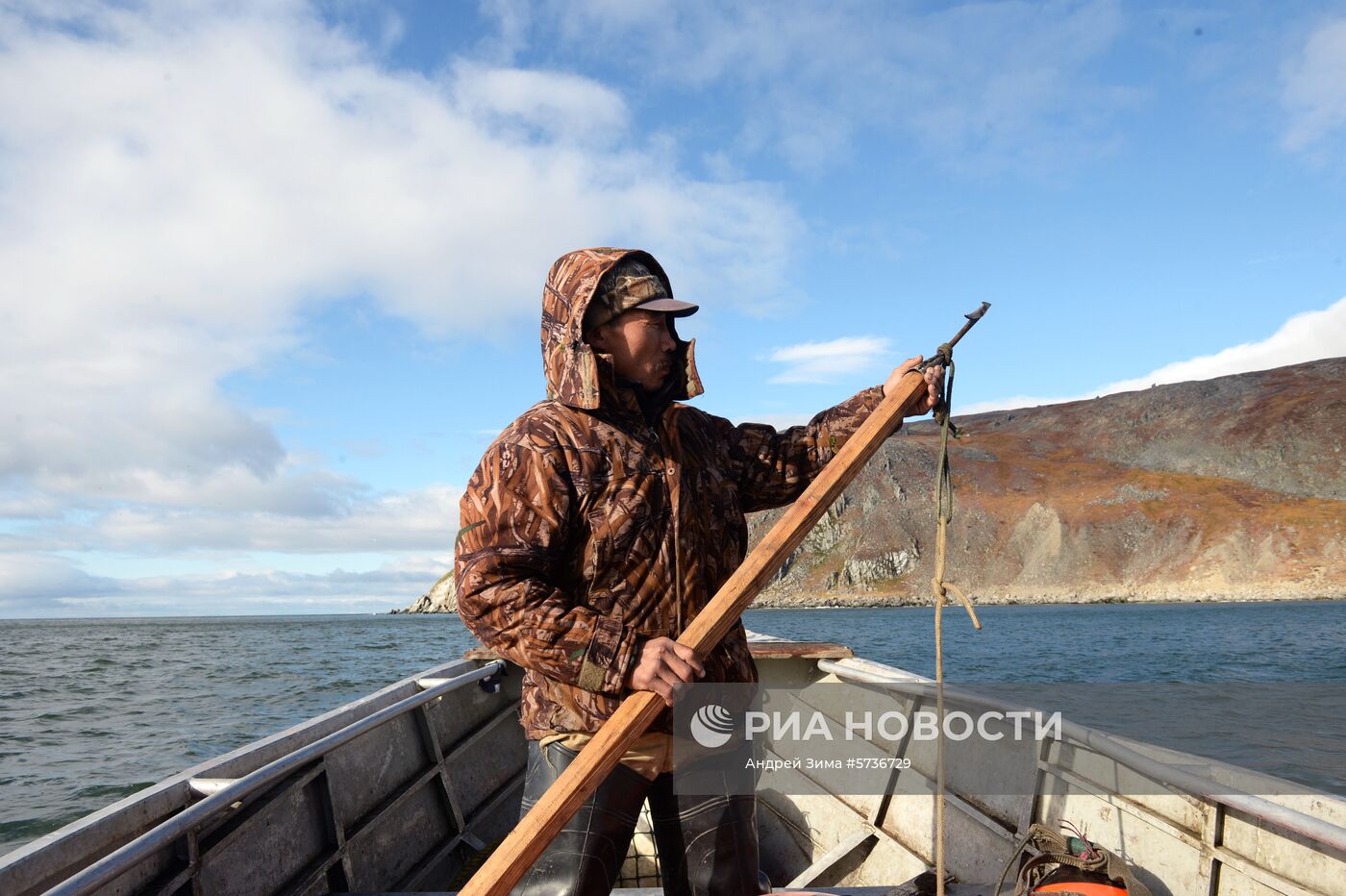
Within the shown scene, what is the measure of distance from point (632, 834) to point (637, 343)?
1.48m

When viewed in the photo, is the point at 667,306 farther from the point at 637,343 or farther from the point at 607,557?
the point at 607,557

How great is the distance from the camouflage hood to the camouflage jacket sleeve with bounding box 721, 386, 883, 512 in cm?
41

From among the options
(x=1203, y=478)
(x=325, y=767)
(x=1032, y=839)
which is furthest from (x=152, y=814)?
(x=1203, y=478)

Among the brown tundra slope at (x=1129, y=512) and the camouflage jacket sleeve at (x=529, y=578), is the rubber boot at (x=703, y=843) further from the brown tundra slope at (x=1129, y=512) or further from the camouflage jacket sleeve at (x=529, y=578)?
the brown tundra slope at (x=1129, y=512)

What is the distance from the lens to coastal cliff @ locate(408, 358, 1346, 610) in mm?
104000

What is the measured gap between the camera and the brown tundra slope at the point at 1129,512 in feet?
341

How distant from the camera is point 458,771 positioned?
6777 millimetres

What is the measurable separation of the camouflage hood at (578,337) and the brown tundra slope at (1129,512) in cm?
10268

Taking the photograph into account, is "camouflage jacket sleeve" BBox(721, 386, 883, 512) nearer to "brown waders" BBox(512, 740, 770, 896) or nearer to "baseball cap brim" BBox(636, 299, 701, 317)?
"baseball cap brim" BBox(636, 299, 701, 317)

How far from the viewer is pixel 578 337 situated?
256 cm

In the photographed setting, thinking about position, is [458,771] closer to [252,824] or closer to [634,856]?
[634,856]

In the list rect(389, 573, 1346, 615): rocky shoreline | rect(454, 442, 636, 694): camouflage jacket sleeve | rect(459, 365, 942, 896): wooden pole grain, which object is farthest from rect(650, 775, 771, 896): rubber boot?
rect(389, 573, 1346, 615): rocky shoreline

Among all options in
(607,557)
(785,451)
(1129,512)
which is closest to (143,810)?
(607,557)

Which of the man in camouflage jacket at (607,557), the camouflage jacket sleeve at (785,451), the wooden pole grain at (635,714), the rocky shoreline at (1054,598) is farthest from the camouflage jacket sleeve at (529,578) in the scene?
the rocky shoreline at (1054,598)
